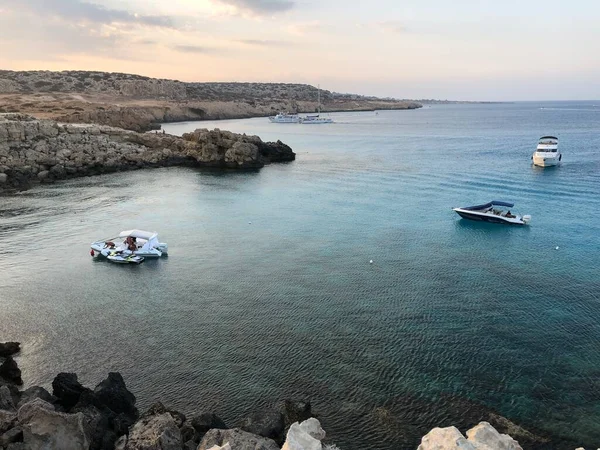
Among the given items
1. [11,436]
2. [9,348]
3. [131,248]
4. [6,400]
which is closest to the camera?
[11,436]

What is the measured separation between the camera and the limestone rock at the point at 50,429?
1241 centimetres

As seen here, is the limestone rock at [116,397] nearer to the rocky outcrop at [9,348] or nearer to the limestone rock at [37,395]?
the limestone rock at [37,395]

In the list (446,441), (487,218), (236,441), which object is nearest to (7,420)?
(236,441)

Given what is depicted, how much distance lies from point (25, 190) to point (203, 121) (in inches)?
4381

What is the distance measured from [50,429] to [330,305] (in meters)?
15.7

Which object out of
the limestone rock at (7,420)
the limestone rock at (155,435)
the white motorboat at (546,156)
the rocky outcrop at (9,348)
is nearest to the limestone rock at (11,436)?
the limestone rock at (7,420)

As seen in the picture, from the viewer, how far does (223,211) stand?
47781 mm

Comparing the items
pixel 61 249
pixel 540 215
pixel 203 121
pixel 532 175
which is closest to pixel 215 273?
pixel 61 249

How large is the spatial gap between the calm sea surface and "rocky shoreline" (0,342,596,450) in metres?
1.86

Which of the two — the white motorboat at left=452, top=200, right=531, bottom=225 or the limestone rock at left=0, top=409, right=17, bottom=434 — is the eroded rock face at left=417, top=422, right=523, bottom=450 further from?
the white motorboat at left=452, top=200, right=531, bottom=225

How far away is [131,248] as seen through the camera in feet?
113

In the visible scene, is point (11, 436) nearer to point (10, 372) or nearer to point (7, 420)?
point (7, 420)

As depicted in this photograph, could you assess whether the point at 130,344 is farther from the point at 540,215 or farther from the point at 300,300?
the point at 540,215

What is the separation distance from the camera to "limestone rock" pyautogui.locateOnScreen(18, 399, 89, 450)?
12414 millimetres
